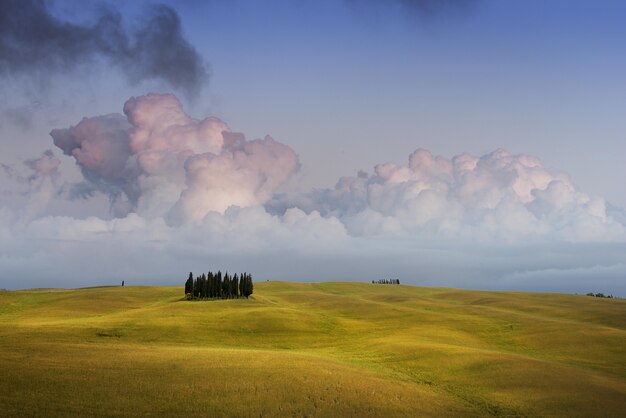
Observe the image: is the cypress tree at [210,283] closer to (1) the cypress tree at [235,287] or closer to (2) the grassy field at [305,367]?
(1) the cypress tree at [235,287]

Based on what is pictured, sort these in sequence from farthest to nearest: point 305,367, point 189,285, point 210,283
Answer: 1. point 189,285
2. point 210,283
3. point 305,367

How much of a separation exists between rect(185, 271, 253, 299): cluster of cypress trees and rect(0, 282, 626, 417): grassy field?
35655 mm

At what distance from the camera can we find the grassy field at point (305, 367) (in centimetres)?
3047

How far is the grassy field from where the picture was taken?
100.0 ft

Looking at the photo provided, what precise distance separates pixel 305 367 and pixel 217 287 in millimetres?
83954

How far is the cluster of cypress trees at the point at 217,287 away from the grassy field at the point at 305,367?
117 ft

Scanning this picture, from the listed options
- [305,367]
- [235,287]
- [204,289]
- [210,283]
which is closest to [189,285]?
[204,289]

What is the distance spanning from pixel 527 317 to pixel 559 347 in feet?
82.0

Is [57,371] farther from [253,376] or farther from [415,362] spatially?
[415,362]

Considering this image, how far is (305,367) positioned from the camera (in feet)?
131

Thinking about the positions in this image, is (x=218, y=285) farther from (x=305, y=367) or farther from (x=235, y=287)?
(x=305, y=367)

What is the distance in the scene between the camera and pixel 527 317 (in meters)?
86.4

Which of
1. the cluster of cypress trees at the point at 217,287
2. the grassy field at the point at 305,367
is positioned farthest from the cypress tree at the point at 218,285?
the grassy field at the point at 305,367

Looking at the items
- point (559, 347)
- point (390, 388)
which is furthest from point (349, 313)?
point (390, 388)
